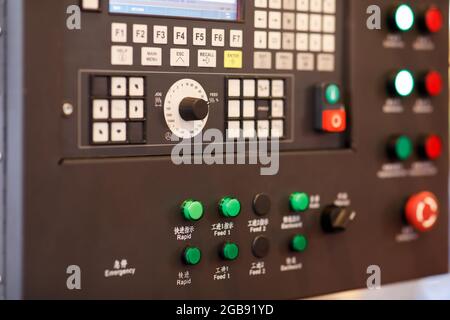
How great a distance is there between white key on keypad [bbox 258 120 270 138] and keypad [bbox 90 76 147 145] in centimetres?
15

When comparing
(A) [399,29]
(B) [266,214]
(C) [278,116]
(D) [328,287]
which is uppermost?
(A) [399,29]

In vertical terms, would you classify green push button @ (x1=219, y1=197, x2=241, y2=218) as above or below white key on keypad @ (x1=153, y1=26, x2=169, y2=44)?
below

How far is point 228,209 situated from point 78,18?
0.92 ft

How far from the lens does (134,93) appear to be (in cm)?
78

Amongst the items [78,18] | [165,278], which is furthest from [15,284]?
[78,18]

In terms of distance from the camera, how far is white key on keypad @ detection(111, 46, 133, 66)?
77 centimetres

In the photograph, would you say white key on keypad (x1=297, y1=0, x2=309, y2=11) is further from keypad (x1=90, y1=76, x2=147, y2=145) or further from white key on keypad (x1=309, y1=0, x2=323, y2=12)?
keypad (x1=90, y1=76, x2=147, y2=145)

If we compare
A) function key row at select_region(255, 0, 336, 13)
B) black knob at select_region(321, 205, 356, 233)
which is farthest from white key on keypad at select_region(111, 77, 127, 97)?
black knob at select_region(321, 205, 356, 233)

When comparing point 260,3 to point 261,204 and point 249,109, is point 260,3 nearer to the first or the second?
point 249,109

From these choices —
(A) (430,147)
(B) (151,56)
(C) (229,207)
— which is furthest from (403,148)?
(B) (151,56)

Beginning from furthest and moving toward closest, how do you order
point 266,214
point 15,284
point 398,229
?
point 398,229 < point 266,214 < point 15,284

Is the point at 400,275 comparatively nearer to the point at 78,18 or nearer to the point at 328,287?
the point at 328,287

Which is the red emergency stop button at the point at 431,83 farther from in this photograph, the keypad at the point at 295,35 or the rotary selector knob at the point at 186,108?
the rotary selector knob at the point at 186,108

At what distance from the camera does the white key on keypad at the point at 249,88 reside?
0.85 metres
